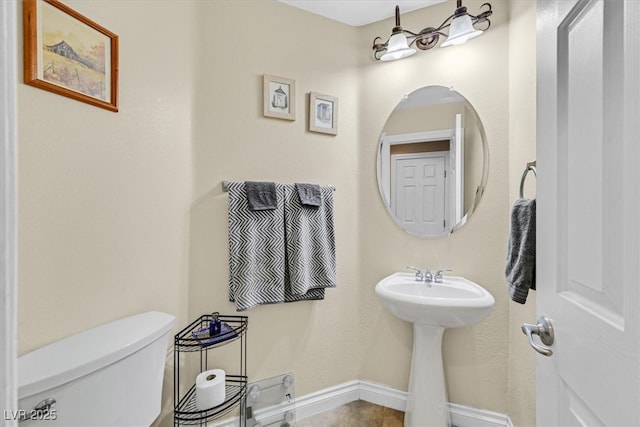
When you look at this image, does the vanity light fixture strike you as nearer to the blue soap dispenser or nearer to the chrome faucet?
the chrome faucet

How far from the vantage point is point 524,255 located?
3.47 feet

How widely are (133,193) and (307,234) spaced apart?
2.89 feet

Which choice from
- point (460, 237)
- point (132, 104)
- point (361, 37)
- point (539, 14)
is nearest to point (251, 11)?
point (361, 37)

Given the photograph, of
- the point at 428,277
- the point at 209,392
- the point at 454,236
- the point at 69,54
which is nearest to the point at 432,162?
the point at 454,236

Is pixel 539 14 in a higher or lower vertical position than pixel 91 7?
lower

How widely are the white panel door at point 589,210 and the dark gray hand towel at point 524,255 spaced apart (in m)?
0.24

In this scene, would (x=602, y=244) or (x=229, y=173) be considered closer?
(x=602, y=244)

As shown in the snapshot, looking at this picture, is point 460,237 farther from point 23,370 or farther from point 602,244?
point 23,370

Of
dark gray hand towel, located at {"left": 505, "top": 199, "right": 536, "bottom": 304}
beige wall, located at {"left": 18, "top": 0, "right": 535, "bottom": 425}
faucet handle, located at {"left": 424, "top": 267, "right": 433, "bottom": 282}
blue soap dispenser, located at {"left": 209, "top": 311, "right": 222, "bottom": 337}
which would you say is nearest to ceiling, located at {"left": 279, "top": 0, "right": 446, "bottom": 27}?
beige wall, located at {"left": 18, "top": 0, "right": 535, "bottom": 425}

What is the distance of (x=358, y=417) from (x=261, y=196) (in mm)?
1412

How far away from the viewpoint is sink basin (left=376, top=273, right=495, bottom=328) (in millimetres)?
1451

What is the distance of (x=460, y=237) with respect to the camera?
6.07 ft

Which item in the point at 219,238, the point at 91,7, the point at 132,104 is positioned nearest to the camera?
the point at 91,7

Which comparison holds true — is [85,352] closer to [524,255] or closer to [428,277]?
[524,255]
